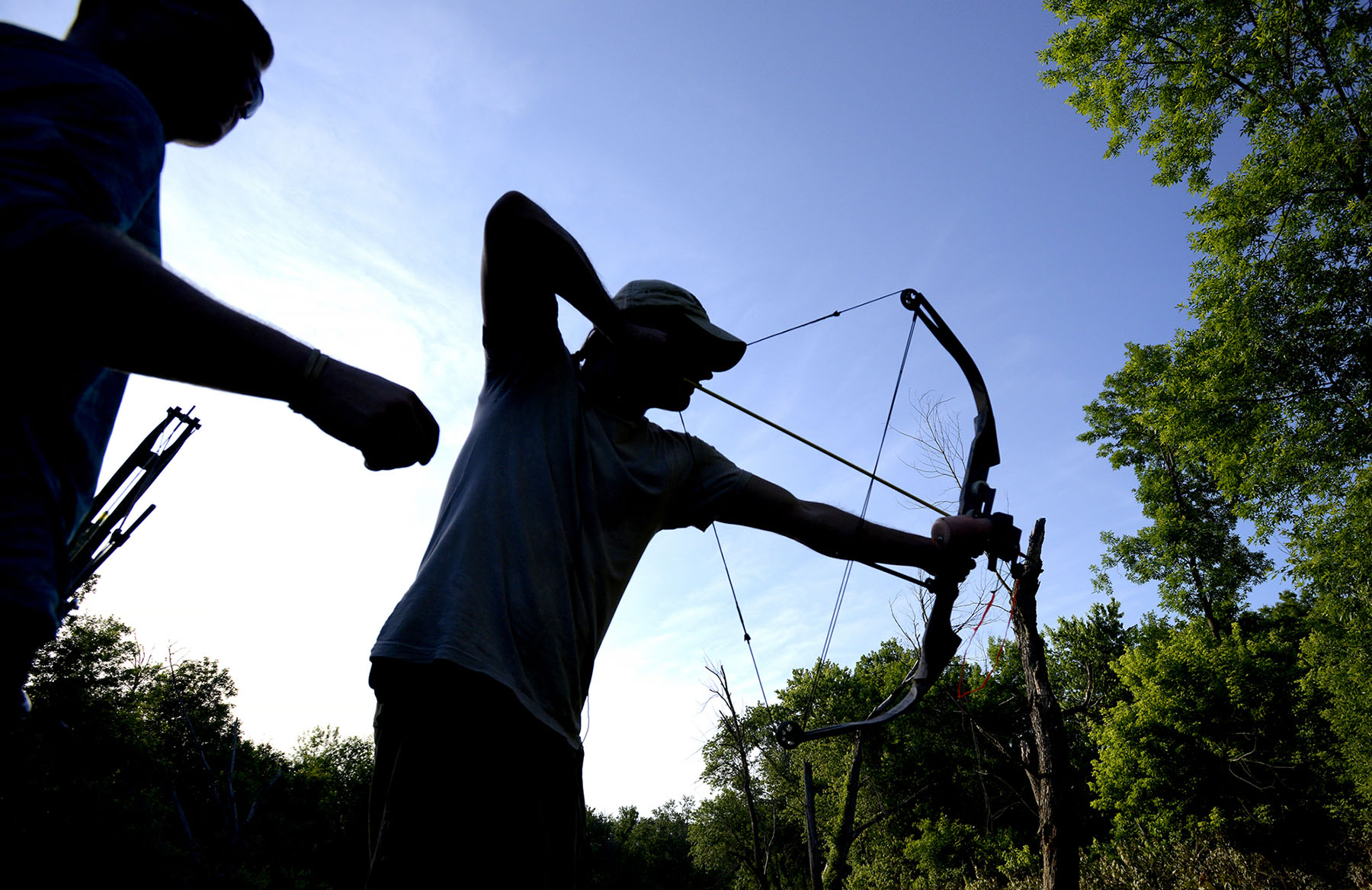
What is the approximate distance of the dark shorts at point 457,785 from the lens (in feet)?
3.53

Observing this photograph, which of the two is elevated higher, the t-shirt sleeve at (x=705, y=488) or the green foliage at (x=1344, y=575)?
the green foliage at (x=1344, y=575)

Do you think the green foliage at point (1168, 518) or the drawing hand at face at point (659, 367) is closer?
the drawing hand at face at point (659, 367)

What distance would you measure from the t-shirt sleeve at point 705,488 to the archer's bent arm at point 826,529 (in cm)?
3

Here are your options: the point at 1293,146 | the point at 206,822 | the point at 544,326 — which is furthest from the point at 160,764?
the point at 1293,146

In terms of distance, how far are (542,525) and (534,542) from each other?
1.5 inches

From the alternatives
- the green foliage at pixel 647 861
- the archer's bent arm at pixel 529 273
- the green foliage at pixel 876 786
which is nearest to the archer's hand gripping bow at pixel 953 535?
the archer's bent arm at pixel 529 273

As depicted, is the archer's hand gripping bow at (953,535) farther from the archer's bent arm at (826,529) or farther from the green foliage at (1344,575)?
the green foliage at (1344,575)

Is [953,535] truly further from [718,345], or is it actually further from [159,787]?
[159,787]

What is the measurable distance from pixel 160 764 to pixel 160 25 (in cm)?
3160

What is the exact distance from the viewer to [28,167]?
2.28ft

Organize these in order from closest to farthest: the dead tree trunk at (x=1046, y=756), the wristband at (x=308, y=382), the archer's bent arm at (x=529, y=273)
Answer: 1. the wristband at (x=308, y=382)
2. the archer's bent arm at (x=529, y=273)
3. the dead tree trunk at (x=1046, y=756)

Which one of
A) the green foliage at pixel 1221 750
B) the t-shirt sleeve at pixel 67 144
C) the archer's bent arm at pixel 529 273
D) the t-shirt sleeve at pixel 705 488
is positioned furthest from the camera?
the green foliage at pixel 1221 750

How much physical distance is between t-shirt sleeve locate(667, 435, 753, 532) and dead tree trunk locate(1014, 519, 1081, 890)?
27.9 feet

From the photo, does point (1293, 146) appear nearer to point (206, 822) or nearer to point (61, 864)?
point (61, 864)
